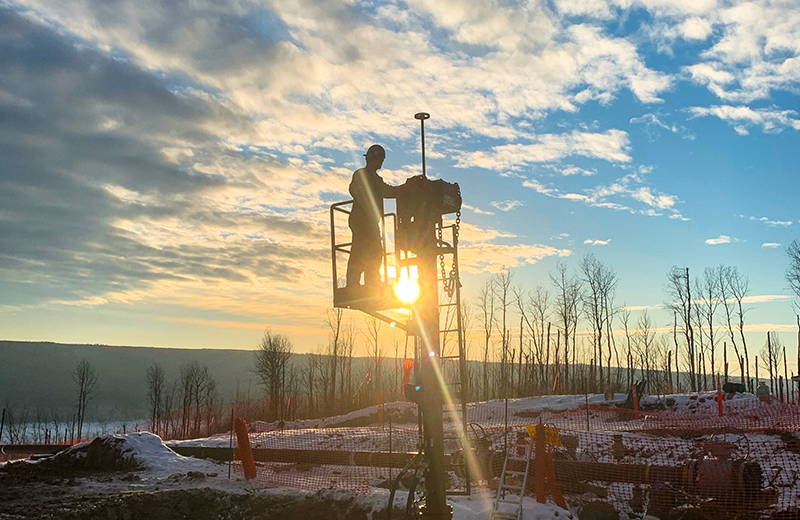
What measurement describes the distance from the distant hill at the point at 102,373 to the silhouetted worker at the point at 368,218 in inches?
4818

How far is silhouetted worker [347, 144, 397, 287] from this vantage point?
8477 millimetres

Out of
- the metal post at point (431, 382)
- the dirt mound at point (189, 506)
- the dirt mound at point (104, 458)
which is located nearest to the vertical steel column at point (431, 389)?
the metal post at point (431, 382)

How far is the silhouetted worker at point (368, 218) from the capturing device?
27.8ft

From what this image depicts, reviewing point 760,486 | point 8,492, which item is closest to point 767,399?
point 760,486

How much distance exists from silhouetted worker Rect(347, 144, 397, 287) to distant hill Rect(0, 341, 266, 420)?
122m

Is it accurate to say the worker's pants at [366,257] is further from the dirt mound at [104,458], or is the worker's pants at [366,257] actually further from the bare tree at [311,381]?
the bare tree at [311,381]

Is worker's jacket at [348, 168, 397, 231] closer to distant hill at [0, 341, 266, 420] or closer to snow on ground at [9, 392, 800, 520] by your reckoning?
snow on ground at [9, 392, 800, 520]

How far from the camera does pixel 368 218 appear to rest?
859 centimetres

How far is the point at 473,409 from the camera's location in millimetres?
33938

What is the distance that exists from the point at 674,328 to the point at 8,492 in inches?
2597

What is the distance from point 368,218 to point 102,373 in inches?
6599

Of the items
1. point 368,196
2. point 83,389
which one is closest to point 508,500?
point 368,196

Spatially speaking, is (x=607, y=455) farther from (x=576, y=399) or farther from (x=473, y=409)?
(x=576, y=399)

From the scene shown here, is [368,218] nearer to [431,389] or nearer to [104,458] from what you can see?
[431,389]
